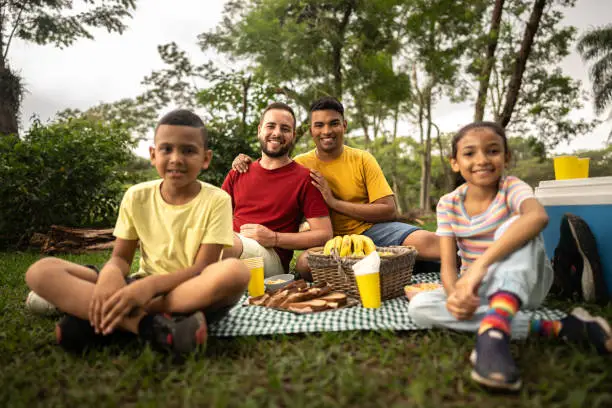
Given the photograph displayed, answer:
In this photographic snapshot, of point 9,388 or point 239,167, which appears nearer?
point 9,388

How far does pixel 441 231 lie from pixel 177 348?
147 centimetres

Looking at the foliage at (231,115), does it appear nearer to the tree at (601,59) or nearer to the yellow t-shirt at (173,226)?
the yellow t-shirt at (173,226)

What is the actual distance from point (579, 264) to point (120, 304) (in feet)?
8.62

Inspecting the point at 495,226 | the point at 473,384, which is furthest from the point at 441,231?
the point at 473,384

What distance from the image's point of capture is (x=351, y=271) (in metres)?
2.93

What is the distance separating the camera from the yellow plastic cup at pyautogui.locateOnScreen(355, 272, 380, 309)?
2.70 m

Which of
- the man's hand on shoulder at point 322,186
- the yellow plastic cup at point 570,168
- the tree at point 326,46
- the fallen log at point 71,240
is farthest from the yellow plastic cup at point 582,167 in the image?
the tree at point 326,46

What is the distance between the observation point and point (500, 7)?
10.7m

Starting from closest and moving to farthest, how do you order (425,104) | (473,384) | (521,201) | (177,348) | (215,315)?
(473,384), (177,348), (521,201), (215,315), (425,104)

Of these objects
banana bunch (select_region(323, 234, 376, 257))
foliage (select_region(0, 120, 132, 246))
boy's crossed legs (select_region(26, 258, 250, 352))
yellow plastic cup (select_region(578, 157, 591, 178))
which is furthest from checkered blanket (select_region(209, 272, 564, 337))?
foliage (select_region(0, 120, 132, 246))

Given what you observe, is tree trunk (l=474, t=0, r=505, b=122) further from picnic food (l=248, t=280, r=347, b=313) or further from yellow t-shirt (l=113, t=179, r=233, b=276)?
yellow t-shirt (l=113, t=179, r=233, b=276)

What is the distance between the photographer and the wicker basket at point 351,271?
2.88 meters

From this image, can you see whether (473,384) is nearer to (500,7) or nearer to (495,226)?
(495,226)

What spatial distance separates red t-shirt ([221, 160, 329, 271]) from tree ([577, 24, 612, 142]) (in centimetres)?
2147
